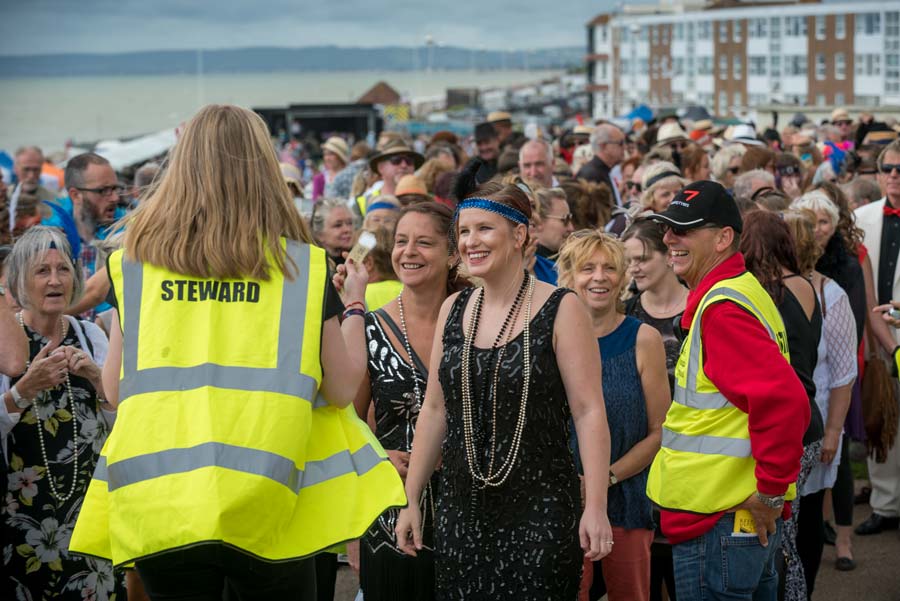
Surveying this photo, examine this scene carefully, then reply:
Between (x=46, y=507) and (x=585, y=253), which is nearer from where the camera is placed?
(x=46, y=507)

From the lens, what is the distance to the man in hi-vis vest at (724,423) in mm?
3697

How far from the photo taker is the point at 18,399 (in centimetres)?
442

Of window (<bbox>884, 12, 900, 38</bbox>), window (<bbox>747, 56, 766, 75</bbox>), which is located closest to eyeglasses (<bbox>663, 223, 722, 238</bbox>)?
window (<bbox>884, 12, 900, 38</bbox>)

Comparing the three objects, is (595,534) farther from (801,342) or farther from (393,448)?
(801,342)

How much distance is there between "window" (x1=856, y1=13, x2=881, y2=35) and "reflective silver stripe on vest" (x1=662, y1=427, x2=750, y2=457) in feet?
261

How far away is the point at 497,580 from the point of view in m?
3.52

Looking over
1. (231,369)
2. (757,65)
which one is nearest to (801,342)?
(231,369)

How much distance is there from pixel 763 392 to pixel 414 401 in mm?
1395

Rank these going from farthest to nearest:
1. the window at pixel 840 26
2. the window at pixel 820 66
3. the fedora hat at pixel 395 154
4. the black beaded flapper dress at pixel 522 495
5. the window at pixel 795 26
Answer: the window at pixel 795 26, the window at pixel 820 66, the window at pixel 840 26, the fedora hat at pixel 395 154, the black beaded flapper dress at pixel 522 495

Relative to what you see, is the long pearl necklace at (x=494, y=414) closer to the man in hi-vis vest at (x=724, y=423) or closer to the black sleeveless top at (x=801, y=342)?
the man in hi-vis vest at (x=724, y=423)

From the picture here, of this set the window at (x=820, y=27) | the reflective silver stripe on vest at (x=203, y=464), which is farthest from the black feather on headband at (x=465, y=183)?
the window at (x=820, y=27)

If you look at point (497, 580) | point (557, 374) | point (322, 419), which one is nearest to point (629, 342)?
point (557, 374)

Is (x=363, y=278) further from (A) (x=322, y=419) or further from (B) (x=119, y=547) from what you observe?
(B) (x=119, y=547)

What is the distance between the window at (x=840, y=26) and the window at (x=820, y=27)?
1.02 metres
